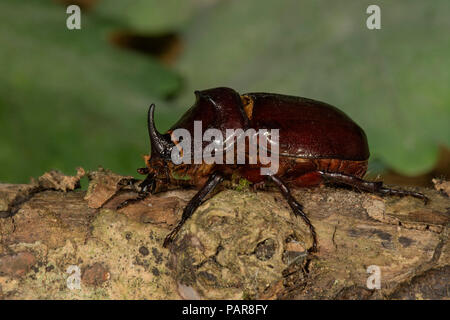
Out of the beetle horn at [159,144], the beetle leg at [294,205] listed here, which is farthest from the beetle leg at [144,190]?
the beetle leg at [294,205]

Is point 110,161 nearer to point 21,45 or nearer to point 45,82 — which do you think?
point 45,82

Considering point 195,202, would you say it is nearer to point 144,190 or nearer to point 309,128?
point 144,190

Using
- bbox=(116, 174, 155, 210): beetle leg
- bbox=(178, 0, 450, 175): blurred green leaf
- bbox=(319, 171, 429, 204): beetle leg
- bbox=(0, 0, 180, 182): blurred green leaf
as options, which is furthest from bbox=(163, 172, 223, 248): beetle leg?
bbox=(178, 0, 450, 175): blurred green leaf

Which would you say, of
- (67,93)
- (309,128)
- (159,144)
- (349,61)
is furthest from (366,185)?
(67,93)

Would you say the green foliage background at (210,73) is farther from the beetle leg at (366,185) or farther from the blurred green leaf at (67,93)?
the beetle leg at (366,185)

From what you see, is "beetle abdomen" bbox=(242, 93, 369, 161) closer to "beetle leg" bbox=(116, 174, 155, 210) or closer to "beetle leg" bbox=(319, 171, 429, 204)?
"beetle leg" bbox=(319, 171, 429, 204)
